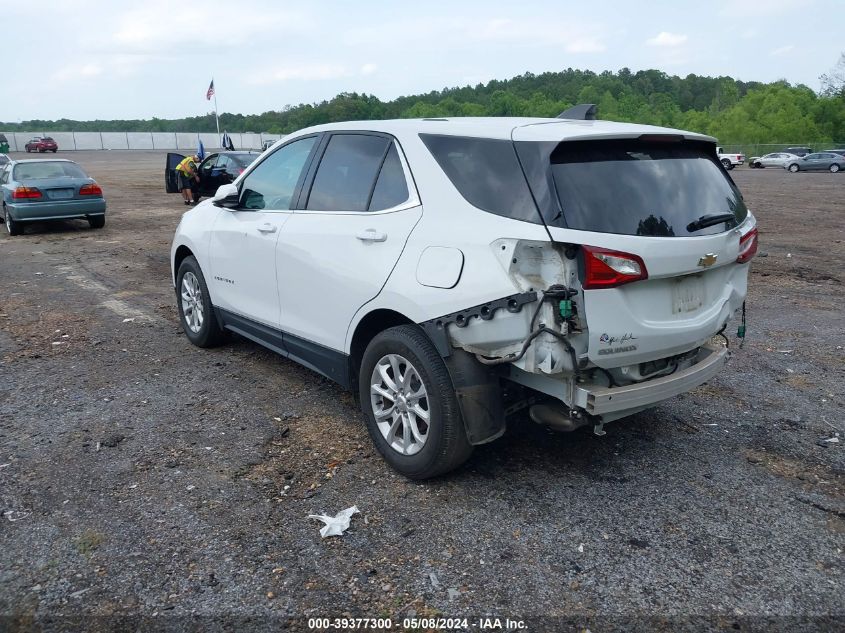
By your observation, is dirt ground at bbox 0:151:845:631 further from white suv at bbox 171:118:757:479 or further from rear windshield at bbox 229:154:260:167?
rear windshield at bbox 229:154:260:167

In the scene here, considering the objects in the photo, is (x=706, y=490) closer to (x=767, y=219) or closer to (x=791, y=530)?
(x=791, y=530)

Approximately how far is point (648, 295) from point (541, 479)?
1.24 meters

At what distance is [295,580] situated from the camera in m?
2.88

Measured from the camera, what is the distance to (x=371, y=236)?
3.74 metres

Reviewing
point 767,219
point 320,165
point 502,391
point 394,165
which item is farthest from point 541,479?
point 767,219

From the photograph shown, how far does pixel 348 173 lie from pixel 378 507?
2.03 meters

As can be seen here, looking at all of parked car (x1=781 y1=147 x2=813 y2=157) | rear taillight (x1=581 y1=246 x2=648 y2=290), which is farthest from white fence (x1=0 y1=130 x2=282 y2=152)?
rear taillight (x1=581 y1=246 x2=648 y2=290)

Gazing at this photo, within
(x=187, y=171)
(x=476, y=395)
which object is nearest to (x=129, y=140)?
(x=187, y=171)

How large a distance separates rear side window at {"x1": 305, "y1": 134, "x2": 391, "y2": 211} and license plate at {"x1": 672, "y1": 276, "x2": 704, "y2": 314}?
179 centimetres

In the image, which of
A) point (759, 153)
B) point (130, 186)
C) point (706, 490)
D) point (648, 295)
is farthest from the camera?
point (759, 153)

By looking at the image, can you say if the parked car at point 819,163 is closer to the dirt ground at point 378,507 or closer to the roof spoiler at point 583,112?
the dirt ground at point 378,507

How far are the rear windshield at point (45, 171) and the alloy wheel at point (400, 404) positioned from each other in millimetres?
12761

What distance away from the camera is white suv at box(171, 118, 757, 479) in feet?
9.93

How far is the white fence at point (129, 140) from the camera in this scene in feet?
255
